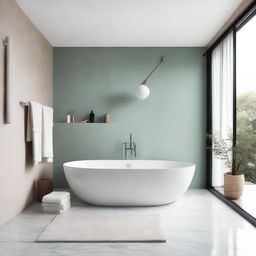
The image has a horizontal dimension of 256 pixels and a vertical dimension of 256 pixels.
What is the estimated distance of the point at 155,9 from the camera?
380 centimetres

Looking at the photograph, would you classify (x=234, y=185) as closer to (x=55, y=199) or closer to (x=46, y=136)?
(x=55, y=199)

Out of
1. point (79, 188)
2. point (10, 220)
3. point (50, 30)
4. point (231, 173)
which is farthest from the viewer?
point (50, 30)

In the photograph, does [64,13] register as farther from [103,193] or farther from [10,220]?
[10,220]

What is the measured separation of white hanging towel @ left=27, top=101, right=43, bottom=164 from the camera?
3986 mm

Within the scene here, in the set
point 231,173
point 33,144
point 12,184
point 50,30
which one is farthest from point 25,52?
point 231,173

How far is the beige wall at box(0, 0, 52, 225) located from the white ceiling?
0.75ft

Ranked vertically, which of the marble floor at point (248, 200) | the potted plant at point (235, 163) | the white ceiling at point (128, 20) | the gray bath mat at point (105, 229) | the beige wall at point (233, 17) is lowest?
the gray bath mat at point (105, 229)

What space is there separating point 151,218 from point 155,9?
7.95ft

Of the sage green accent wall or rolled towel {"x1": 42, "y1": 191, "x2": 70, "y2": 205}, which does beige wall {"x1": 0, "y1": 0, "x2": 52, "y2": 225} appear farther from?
the sage green accent wall

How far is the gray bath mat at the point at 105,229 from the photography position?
2885 millimetres

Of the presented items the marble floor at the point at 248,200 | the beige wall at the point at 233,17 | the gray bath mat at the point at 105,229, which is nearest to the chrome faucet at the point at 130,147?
the marble floor at the point at 248,200

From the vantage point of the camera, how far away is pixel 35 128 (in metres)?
4.04

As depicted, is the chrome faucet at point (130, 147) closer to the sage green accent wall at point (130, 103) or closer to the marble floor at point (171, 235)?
the sage green accent wall at point (130, 103)

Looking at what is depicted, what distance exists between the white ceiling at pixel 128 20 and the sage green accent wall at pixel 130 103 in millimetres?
282
